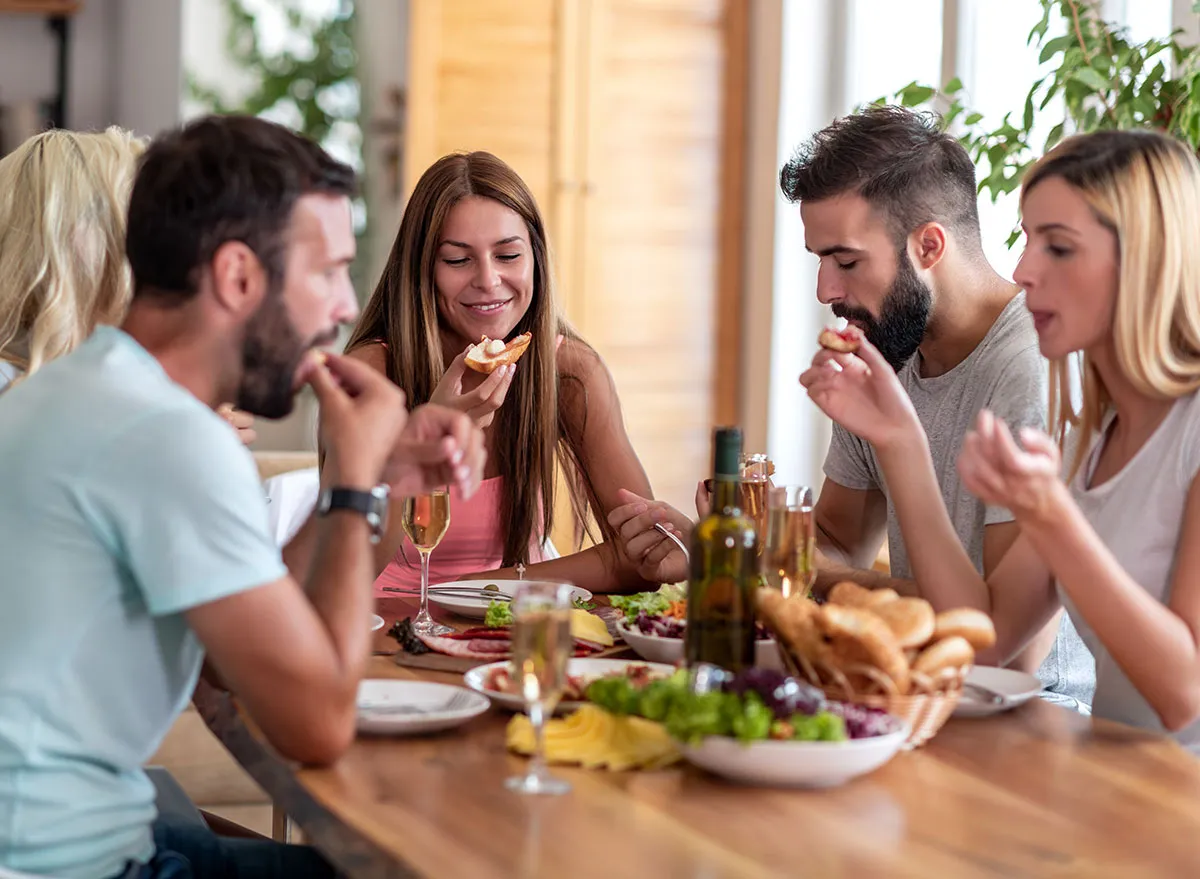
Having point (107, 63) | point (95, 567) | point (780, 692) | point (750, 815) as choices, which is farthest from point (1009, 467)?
point (107, 63)

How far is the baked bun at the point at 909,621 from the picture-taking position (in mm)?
1528

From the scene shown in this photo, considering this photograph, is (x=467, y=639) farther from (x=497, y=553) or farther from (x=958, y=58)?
(x=958, y=58)

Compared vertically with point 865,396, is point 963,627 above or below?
below

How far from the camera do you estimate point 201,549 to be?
139 cm

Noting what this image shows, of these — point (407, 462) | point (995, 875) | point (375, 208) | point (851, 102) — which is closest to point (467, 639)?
point (407, 462)

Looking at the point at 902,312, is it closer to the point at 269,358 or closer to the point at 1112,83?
the point at 1112,83

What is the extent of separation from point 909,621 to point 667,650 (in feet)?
1.46

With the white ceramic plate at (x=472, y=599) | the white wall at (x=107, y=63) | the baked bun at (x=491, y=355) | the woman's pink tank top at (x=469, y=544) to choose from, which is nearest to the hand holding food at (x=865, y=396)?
the white ceramic plate at (x=472, y=599)

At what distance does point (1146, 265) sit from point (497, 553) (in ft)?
5.41

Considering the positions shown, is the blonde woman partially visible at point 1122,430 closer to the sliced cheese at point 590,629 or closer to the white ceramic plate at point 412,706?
the sliced cheese at point 590,629

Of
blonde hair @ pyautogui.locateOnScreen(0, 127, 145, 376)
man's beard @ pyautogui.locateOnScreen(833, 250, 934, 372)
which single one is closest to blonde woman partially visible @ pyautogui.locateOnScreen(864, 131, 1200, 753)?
man's beard @ pyautogui.locateOnScreen(833, 250, 934, 372)

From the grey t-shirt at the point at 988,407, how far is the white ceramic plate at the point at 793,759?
114cm

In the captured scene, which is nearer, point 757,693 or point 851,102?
point 757,693

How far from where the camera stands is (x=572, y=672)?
5.84 ft
